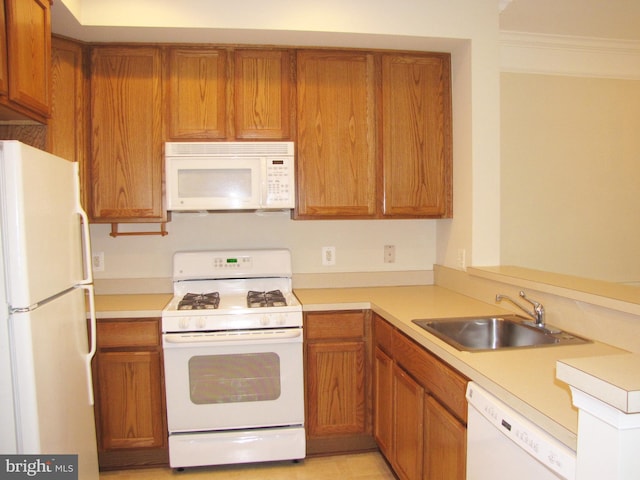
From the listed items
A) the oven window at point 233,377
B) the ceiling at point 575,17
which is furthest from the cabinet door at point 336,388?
the ceiling at point 575,17

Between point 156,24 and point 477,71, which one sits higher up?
point 156,24

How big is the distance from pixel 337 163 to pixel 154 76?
113 centimetres

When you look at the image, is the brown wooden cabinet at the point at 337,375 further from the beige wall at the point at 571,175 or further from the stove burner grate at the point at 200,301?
the beige wall at the point at 571,175

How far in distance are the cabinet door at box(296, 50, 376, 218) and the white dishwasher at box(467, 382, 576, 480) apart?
1482mm

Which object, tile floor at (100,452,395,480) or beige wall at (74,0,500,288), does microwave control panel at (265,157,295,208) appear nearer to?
beige wall at (74,0,500,288)

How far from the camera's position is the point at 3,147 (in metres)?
1.34

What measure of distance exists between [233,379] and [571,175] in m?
2.57

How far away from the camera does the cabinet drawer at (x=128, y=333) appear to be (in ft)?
7.41

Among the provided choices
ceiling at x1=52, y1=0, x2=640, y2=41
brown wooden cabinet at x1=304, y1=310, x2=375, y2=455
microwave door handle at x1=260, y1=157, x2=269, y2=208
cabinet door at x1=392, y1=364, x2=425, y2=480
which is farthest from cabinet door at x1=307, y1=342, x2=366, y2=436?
ceiling at x1=52, y1=0, x2=640, y2=41

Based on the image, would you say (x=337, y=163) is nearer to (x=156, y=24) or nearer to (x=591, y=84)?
(x=156, y=24)

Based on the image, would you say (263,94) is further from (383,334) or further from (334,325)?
(383,334)

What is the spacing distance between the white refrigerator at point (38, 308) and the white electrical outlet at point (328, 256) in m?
1.48

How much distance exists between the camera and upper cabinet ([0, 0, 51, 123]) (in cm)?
163

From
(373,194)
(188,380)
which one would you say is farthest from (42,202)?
(373,194)
